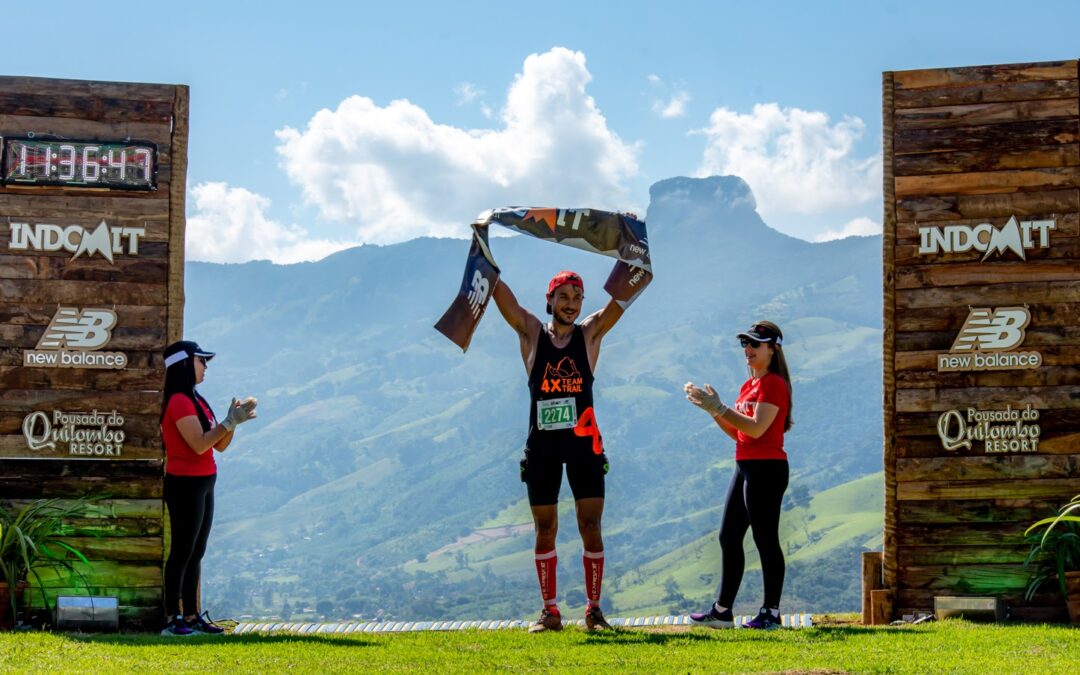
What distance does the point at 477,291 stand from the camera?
32.1ft

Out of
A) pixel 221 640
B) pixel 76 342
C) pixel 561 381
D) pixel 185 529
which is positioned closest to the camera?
pixel 221 640

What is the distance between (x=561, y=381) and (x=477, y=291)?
914mm

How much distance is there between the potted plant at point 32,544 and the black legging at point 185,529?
1.13 m

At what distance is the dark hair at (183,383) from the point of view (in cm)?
985

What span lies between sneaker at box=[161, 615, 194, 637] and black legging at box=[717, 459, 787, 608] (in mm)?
3966

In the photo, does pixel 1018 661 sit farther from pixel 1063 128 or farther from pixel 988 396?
pixel 1063 128

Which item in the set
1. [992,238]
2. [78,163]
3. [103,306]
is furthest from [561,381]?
[78,163]

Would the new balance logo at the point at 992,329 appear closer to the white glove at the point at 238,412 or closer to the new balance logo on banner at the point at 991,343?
the new balance logo on banner at the point at 991,343

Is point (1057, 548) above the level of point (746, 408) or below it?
below

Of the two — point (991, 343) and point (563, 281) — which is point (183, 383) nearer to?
point (563, 281)

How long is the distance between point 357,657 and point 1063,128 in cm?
682

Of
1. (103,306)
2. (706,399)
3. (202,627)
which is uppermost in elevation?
(103,306)

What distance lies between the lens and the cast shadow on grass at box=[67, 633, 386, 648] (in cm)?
904

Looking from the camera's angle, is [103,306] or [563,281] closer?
[563,281]
